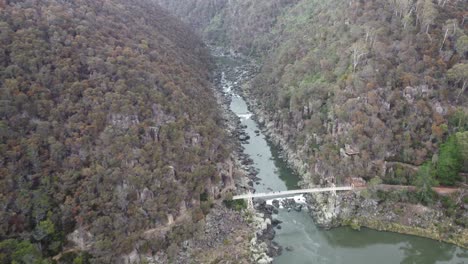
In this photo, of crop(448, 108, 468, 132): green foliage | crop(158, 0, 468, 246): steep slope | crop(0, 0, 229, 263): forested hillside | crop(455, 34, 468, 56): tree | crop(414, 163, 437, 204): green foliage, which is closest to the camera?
crop(0, 0, 229, 263): forested hillside

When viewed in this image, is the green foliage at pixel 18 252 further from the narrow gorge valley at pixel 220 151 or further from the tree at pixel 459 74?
the tree at pixel 459 74

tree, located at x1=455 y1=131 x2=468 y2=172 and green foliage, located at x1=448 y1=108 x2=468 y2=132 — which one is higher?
green foliage, located at x1=448 y1=108 x2=468 y2=132

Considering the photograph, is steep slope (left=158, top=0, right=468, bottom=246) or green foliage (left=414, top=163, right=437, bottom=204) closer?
green foliage (left=414, top=163, right=437, bottom=204)

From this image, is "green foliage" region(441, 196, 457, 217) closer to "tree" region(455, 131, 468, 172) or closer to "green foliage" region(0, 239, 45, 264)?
"tree" region(455, 131, 468, 172)

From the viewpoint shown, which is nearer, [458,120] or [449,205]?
[449,205]

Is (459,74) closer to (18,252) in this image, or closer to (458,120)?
(458,120)

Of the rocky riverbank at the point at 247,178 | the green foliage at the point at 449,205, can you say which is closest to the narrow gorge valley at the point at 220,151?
the green foliage at the point at 449,205

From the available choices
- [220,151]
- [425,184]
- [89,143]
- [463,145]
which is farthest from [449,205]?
[89,143]

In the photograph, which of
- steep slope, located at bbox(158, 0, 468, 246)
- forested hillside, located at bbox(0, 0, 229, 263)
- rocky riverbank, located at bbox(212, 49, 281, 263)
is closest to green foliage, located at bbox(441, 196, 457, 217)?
steep slope, located at bbox(158, 0, 468, 246)

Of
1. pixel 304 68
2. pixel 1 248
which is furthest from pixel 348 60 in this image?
pixel 1 248
